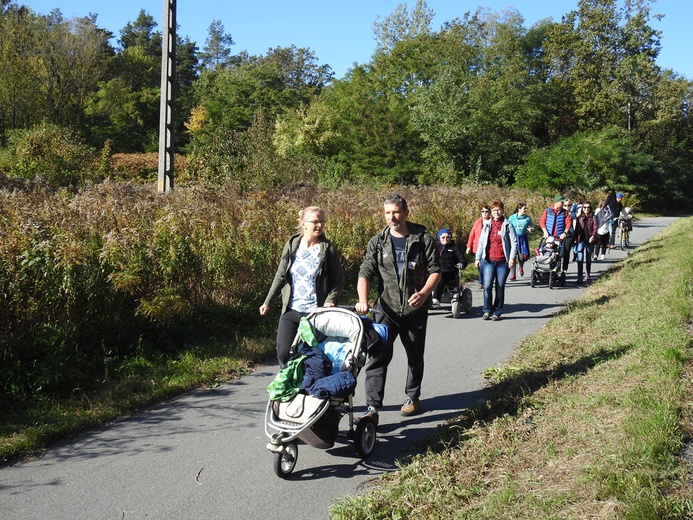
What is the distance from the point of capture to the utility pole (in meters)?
12.9

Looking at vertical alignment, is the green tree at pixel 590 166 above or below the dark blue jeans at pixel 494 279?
above

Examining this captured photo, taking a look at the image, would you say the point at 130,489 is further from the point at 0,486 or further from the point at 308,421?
the point at 308,421

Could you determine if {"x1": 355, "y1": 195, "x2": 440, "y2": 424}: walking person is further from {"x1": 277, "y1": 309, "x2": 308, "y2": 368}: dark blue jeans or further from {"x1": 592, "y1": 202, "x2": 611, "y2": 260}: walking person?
{"x1": 592, "y1": 202, "x2": 611, "y2": 260}: walking person

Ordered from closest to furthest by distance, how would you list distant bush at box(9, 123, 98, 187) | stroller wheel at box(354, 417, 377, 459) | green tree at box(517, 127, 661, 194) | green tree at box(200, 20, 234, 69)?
stroller wheel at box(354, 417, 377, 459) → distant bush at box(9, 123, 98, 187) → green tree at box(517, 127, 661, 194) → green tree at box(200, 20, 234, 69)

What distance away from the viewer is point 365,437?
5.20 meters

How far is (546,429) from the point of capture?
214 inches

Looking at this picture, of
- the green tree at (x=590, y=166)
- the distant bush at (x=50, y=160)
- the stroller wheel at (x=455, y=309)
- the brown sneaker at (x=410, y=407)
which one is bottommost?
the brown sneaker at (x=410, y=407)

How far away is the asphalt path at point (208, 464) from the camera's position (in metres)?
4.45

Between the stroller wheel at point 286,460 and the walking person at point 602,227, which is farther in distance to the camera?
the walking person at point 602,227

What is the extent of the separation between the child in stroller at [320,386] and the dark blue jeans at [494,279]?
5479 millimetres

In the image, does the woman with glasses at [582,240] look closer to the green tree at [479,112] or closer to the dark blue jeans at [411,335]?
the dark blue jeans at [411,335]

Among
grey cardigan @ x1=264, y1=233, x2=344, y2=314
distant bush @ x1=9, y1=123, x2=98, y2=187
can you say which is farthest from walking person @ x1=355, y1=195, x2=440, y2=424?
distant bush @ x1=9, y1=123, x2=98, y2=187

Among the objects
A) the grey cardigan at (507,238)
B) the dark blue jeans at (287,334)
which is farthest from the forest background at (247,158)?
the grey cardigan at (507,238)

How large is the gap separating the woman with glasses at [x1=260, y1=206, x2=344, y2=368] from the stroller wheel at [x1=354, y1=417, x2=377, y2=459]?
101 centimetres
